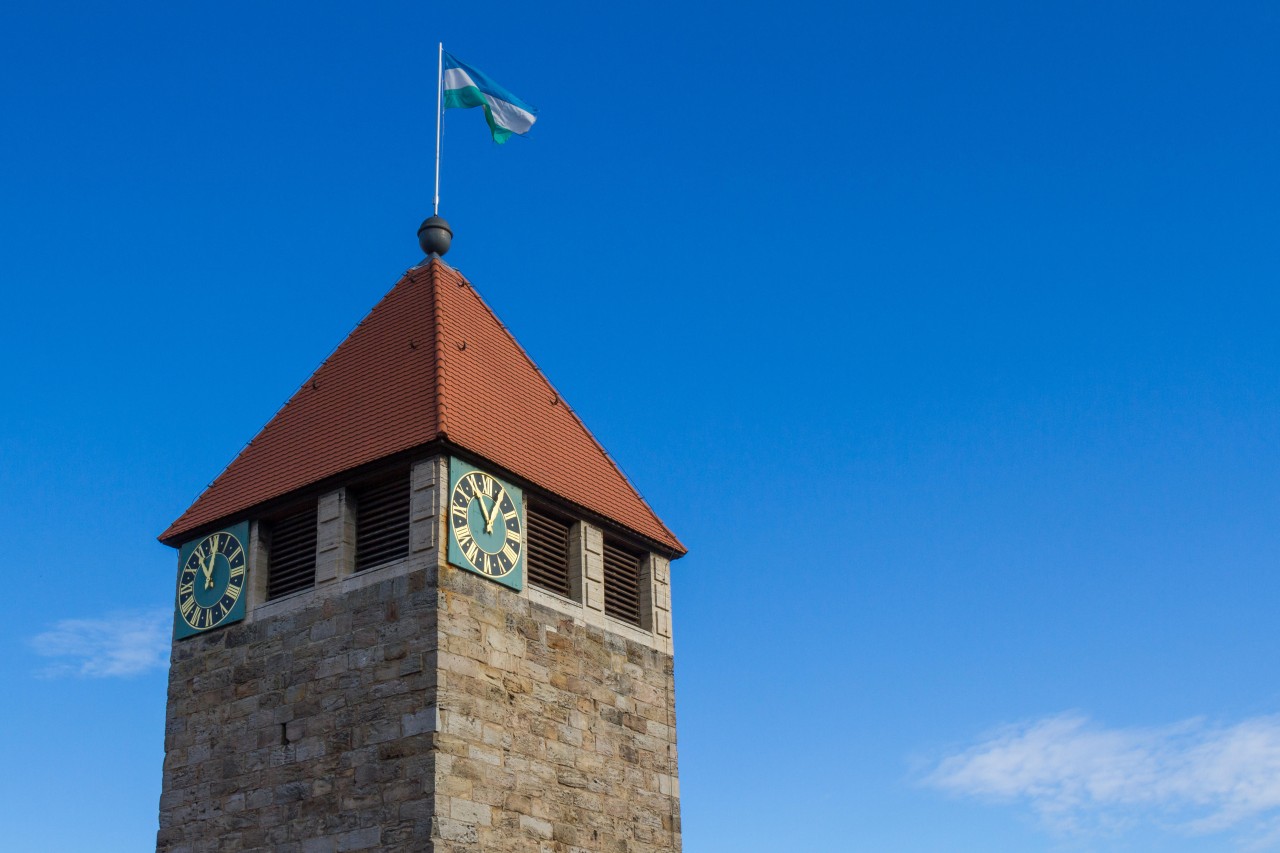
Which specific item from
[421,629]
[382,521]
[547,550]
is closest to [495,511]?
[547,550]

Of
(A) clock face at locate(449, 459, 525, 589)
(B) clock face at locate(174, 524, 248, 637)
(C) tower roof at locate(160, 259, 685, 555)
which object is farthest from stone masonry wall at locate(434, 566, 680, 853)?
(B) clock face at locate(174, 524, 248, 637)

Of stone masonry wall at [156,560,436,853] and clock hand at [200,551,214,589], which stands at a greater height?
clock hand at [200,551,214,589]

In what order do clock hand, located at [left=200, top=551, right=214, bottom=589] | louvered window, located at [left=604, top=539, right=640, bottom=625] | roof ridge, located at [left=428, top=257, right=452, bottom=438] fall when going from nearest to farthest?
roof ridge, located at [left=428, top=257, right=452, bottom=438] < clock hand, located at [left=200, top=551, right=214, bottom=589] < louvered window, located at [left=604, top=539, right=640, bottom=625]

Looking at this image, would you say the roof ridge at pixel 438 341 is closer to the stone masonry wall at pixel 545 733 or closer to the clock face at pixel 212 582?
the stone masonry wall at pixel 545 733

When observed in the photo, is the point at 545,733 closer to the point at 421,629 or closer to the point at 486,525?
the point at 421,629

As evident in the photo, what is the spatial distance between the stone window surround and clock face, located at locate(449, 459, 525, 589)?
0.17 m

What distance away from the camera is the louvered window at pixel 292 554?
21.1 metres

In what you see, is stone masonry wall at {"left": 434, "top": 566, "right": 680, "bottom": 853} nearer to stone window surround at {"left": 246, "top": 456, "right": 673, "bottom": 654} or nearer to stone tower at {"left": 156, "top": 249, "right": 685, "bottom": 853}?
stone tower at {"left": 156, "top": 249, "right": 685, "bottom": 853}

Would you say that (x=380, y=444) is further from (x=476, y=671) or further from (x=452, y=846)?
(x=452, y=846)

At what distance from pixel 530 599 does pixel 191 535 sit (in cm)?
493

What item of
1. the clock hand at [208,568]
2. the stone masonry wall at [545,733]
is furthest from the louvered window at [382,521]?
the clock hand at [208,568]

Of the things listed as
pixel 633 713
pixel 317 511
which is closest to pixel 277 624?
pixel 317 511

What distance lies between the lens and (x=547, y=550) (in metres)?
21.7

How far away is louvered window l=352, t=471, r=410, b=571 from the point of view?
66.7 feet
